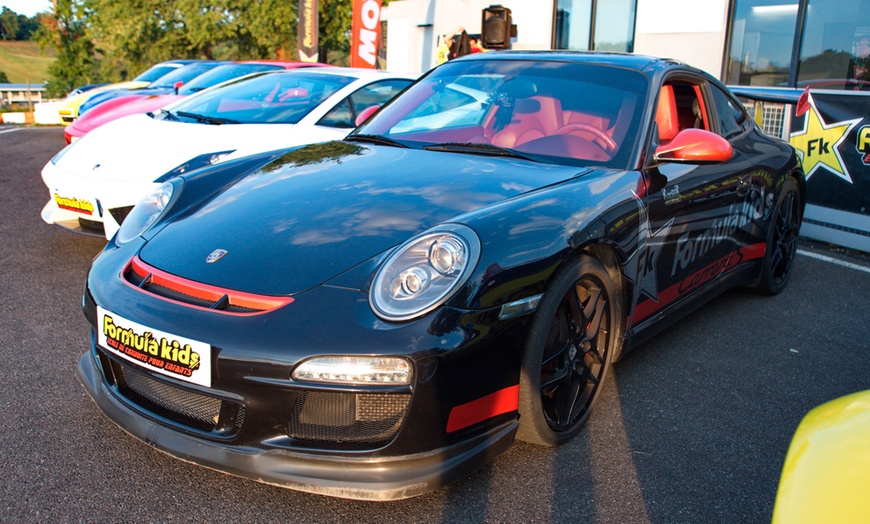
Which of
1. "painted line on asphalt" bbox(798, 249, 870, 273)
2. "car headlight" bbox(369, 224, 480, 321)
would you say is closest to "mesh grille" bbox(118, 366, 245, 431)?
"car headlight" bbox(369, 224, 480, 321)

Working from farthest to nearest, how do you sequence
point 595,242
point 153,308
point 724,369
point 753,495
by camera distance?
point 724,369 → point 595,242 → point 753,495 → point 153,308

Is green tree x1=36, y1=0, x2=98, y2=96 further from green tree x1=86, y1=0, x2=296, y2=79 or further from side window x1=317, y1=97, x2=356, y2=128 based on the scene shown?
side window x1=317, y1=97, x2=356, y2=128

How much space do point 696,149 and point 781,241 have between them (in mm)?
2000

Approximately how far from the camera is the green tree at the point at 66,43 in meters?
39.6

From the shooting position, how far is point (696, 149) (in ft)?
10.5

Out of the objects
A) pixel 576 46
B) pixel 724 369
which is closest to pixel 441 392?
pixel 724 369

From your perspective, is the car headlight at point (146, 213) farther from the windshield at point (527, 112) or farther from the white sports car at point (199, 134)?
the white sports car at point (199, 134)

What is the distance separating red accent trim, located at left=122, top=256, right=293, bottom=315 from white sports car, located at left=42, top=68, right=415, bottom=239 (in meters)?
2.30

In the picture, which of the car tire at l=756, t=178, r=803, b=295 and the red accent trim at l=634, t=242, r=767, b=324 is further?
the car tire at l=756, t=178, r=803, b=295

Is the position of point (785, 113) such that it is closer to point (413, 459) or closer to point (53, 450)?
point (413, 459)

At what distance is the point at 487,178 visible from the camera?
2.97 meters

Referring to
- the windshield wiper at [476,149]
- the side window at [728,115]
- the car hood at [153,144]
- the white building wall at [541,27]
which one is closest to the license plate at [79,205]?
the car hood at [153,144]

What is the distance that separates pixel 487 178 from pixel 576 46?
15046 mm

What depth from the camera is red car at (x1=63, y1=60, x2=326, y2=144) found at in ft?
28.2
